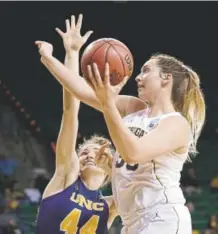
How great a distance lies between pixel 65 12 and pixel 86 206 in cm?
1005

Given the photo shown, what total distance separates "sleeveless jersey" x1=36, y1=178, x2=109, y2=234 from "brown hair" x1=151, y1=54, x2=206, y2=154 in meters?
0.79

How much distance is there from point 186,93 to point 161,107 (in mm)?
171

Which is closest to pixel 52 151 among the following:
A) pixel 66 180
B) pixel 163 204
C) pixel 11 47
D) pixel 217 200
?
pixel 11 47

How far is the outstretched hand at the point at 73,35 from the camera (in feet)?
9.37

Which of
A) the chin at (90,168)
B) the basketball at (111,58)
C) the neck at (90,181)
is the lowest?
the neck at (90,181)

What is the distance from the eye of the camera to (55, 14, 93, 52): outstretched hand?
2857 millimetres

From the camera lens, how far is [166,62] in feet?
9.30

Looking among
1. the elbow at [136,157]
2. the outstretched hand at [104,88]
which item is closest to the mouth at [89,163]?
the elbow at [136,157]

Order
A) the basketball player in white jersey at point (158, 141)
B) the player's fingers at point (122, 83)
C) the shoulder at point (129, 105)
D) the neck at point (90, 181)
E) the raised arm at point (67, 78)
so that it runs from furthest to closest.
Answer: the neck at point (90, 181)
the shoulder at point (129, 105)
the raised arm at point (67, 78)
the basketball player in white jersey at point (158, 141)
the player's fingers at point (122, 83)

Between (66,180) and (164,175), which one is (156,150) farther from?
(66,180)

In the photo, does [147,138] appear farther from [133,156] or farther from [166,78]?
[166,78]

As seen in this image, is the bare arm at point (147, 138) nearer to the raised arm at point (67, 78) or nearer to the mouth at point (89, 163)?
the raised arm at point (67, 78)

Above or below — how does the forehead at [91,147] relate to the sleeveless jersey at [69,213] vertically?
above

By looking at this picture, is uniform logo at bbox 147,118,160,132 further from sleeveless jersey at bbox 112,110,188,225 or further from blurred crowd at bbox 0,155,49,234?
blurred crowd at bbox 0,155,49,234
